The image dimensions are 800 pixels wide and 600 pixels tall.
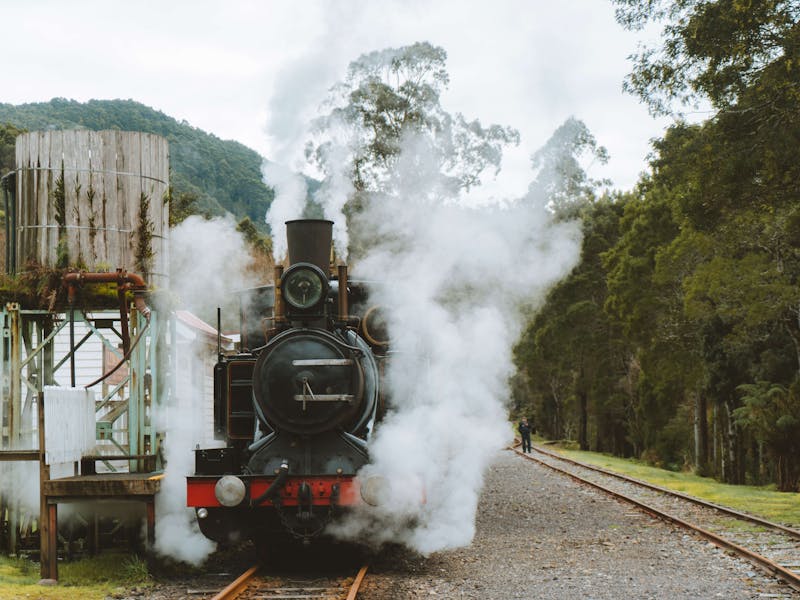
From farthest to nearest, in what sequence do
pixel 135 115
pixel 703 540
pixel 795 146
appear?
pixel 135 115 → pixel 795 146 → pixel 703 540

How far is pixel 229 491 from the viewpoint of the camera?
25.4 ft

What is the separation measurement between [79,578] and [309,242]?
359 centimetres

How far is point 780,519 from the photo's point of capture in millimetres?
12688

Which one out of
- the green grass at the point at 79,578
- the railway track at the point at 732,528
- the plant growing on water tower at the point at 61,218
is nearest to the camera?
the green grass at the point at 79,578

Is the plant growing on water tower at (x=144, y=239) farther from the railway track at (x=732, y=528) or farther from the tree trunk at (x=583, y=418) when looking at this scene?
the tree trunk at (x=583, y=418)

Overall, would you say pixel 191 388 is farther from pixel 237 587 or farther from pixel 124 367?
pixel 237 587

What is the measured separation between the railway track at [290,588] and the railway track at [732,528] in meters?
3.62

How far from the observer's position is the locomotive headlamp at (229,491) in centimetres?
771

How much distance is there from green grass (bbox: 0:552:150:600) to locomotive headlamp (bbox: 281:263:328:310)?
8.89 ft

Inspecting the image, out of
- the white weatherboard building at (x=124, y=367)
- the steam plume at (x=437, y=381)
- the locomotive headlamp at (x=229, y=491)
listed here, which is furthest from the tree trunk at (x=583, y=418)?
the locomotive headlamp at (x=229, y=491)

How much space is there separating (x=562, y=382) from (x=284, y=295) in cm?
4275

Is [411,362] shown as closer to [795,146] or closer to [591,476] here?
[795,146]

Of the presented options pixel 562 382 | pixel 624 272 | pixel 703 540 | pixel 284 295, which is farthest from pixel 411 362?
pixel 562 382

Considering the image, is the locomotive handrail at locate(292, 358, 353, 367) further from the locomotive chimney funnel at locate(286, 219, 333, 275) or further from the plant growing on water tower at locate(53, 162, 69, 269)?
the plant growing on water tower at locate(53, 162, 69, 269)
